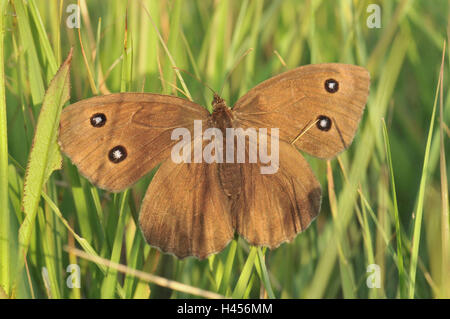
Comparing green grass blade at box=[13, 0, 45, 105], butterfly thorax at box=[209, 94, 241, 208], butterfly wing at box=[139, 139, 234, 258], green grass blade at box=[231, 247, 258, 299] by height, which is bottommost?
green grass blade at box=[231, 247, 258, 299]

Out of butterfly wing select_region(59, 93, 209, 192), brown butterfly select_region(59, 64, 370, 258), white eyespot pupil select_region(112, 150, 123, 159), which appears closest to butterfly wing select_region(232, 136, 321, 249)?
brown butterfly select_region(59, 64, 370, 258)

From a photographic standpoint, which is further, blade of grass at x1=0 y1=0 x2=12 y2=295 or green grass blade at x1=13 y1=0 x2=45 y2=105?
green grass blade at x1=13 y1=0 x2=45 y2=105

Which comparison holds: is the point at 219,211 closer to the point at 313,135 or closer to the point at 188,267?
the point at 188,267

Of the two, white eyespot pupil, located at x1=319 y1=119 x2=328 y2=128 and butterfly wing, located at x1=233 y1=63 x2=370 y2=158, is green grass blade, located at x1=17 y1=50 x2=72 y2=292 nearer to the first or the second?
butterfly wing, located at x1=233 y1=63 x2=370 y2=158

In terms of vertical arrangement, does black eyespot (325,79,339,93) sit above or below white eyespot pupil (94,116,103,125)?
Answer: above

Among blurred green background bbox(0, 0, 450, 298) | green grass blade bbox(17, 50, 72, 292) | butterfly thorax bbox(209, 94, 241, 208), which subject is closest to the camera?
green grass blade bbox(17, 50, 72, 292)

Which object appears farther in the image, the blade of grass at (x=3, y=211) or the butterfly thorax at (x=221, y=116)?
the butterfly thorax at (x=221, y=116)

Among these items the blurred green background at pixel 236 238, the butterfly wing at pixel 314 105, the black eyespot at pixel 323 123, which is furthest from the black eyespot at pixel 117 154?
the black eyespot at pixel 323 123

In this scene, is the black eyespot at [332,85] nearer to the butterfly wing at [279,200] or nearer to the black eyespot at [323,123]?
the black eyespot at [323,123]
